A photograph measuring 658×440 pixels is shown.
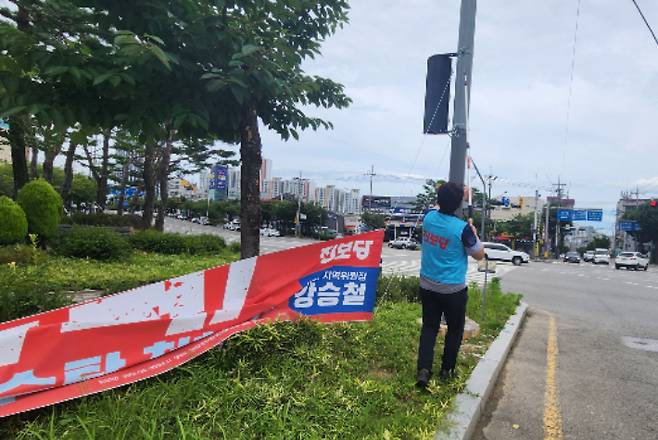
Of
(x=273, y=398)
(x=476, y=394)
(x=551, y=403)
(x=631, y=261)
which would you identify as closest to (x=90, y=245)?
(x=273, y=398)

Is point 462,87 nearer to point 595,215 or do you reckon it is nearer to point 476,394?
point 476,394

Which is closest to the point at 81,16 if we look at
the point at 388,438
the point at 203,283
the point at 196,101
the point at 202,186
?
the point at 196,101

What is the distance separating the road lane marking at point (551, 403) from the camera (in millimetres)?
3629

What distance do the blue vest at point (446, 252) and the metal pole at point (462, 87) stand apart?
2.02 metres

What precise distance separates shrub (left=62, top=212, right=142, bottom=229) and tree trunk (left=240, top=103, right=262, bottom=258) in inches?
657

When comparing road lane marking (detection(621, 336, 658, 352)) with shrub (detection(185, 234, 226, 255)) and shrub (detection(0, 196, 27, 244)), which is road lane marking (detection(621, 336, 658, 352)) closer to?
shrub (detection(0, 196, 27, 244))

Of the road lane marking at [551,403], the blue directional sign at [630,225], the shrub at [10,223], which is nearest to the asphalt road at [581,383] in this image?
the road lane marking at [551,403]

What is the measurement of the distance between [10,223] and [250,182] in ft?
30.0

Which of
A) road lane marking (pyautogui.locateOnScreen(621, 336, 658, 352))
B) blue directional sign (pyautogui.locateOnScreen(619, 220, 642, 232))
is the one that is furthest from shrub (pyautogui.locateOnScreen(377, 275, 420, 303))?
blue directional sign (pyautogui.locateOnScreen(619, 220, 642, 232))

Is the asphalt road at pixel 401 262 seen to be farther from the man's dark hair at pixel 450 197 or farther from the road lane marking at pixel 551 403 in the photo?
the man's dark hair at pixel 450 197

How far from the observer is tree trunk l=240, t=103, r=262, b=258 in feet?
14.1

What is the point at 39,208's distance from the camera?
12094 mm

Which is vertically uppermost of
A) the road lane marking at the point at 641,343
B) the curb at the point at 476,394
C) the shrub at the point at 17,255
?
the shrub at the point at 17,255

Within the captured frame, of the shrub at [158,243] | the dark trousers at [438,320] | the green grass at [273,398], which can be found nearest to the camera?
the green grass at [273,398]
